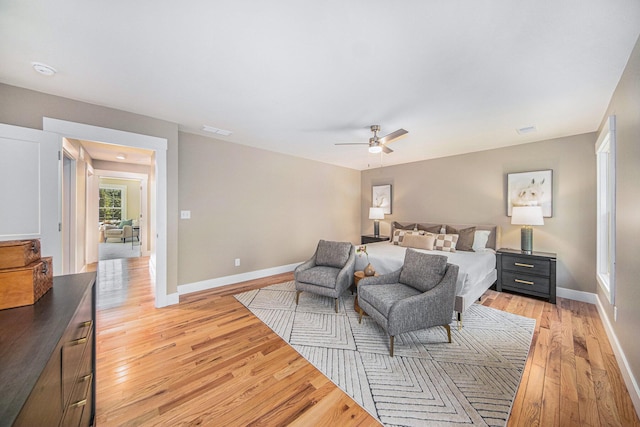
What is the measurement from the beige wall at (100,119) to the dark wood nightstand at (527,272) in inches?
200

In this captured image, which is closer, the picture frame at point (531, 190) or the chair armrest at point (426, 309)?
the chair armrest at point (426, 309)

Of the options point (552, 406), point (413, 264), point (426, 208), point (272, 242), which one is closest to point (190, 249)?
point (272, 242)

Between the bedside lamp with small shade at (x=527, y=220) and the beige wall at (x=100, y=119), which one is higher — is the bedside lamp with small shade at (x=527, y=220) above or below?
below

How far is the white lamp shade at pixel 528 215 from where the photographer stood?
3652 mm

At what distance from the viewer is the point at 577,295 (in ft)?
12.0

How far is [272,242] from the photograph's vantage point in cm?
488

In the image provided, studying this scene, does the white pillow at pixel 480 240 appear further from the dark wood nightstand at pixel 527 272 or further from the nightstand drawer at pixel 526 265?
the nightstand drawer at pixel 526 265

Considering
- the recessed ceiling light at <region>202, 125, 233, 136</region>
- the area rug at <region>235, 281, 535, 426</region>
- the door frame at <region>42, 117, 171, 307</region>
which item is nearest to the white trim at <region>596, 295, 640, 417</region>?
the area rug at <region>235, 281, 535, 426</region>

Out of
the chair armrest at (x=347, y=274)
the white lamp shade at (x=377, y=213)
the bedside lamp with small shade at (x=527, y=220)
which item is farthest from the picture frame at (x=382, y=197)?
the chair armrest at (x=347, y=274)

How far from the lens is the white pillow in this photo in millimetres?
4199

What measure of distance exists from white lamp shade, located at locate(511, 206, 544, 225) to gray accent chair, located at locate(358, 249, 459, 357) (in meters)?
2.17

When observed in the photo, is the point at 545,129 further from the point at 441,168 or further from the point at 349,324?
the point at 349,324

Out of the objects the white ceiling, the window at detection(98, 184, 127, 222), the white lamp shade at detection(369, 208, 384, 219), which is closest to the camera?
the white ceiling

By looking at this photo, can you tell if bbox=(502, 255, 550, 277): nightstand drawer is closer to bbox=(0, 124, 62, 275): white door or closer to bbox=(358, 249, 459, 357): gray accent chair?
bbox=(358, 249, 459, 357): gray accent chair
